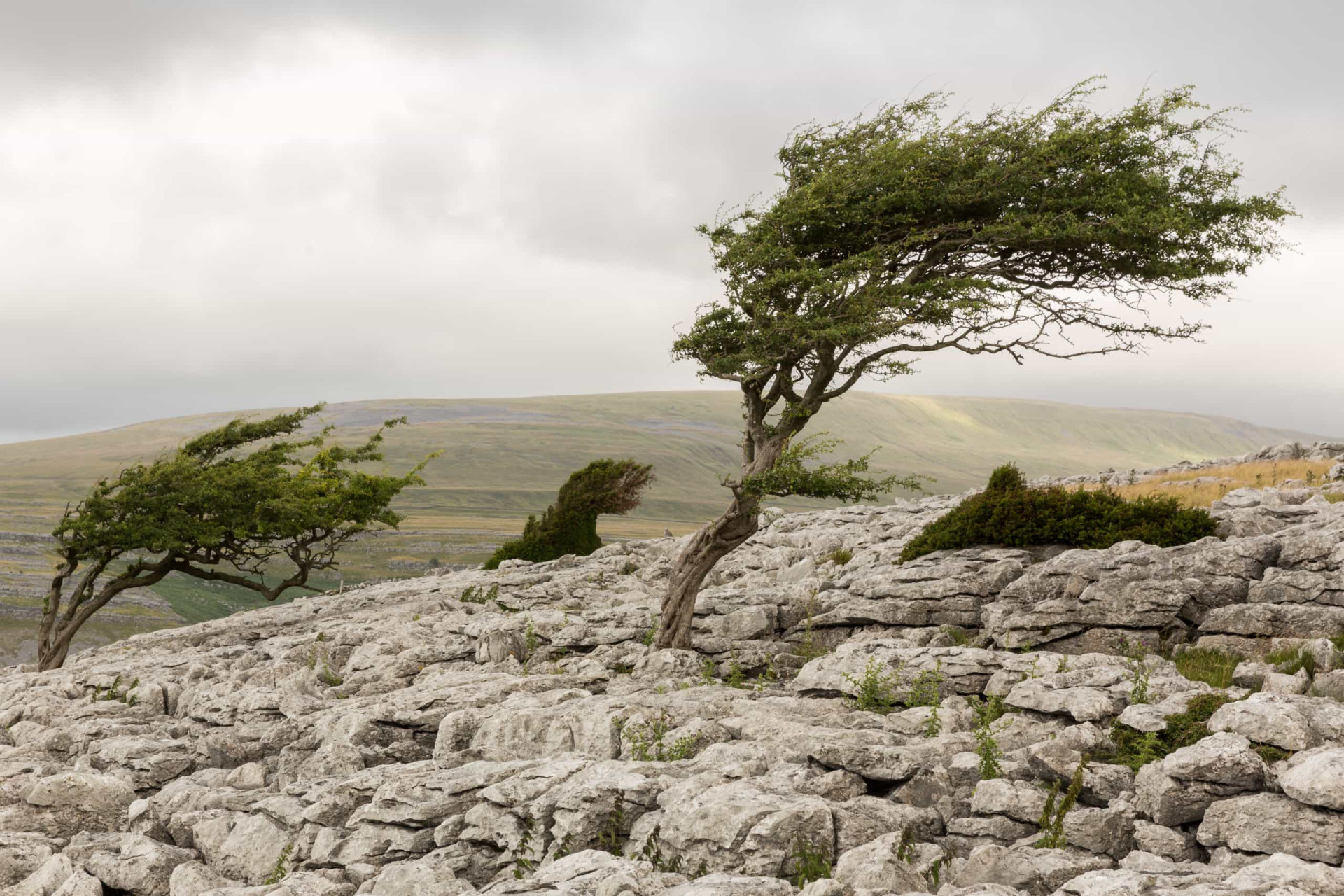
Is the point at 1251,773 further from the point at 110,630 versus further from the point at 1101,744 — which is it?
the point at 110,630

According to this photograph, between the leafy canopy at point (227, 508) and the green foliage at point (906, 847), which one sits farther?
the leafy canopy at point (227, 508)

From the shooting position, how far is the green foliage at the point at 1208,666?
1473 cm

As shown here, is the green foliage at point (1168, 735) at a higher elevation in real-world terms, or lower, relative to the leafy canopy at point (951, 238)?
lower

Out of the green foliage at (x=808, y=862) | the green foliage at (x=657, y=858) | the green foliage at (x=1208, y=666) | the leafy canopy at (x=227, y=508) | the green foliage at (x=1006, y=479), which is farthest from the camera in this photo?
the leafy canopy at (x=227, y=508)

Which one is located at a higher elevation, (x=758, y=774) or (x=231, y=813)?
(x=758, y=774)

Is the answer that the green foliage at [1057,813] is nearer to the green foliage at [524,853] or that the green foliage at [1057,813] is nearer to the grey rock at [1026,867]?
the grey rock at [1026,867]

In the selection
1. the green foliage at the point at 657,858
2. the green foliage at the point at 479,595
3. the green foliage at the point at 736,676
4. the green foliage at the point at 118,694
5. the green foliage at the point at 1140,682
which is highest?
the green foliage at the point at 1140,682

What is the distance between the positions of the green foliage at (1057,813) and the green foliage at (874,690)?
4215 millimetres

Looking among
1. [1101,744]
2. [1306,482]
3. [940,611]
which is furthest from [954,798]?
[1306,482]

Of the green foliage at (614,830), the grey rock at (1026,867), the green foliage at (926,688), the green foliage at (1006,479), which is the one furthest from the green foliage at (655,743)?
the green foliage at (1006,479)

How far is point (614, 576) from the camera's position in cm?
3111

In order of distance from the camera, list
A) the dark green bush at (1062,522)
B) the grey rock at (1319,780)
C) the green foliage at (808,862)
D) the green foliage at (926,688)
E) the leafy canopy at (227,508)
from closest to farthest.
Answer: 1. the grey rock at (1319,780)
2. the green foliage at (808,862)
3. the green foliage at (926,688)
4. the dark green bush at (1062,522)
5. the leafy canopy at (227,508)

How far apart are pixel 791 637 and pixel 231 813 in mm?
11815

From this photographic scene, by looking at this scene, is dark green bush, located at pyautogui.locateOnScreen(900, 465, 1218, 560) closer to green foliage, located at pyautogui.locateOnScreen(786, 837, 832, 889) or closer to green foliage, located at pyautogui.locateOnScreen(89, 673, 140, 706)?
green foliage, located at pyautogui.locateOnScreen(786, 837, 832, 889)
